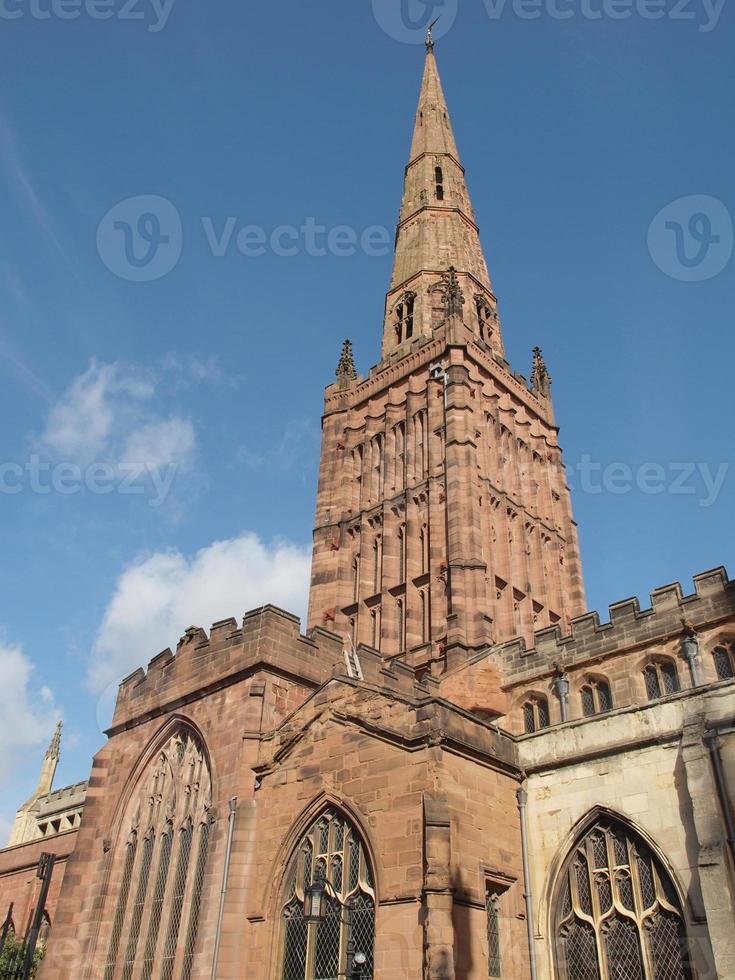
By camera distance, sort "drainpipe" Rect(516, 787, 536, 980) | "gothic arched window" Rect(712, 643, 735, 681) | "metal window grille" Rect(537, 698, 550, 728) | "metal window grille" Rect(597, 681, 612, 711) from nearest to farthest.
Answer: "drainpipe" Rect(516, 787, 536, 980)
"gothic arched window" Rect(712, 643, 735, 681)
"metal window grille" Rect(597, 681, 612, 711)
"metal window grille" Rect(537, 698, 550, 728)

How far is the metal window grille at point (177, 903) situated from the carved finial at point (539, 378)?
102ft

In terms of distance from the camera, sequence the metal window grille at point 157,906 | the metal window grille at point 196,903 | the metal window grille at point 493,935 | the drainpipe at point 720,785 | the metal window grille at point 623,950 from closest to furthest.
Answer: the drainpipe at point 720,785 < the metal window grille at point 623,950 < the metal window grille at point 493,935 < the metal window grille at point 196,903 < the metal window grille at point 157,906

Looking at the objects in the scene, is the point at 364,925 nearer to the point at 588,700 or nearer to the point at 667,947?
the point at 667,947

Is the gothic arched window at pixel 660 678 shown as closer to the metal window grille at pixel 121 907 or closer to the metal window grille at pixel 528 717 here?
the metal window grille at pixel 528 717

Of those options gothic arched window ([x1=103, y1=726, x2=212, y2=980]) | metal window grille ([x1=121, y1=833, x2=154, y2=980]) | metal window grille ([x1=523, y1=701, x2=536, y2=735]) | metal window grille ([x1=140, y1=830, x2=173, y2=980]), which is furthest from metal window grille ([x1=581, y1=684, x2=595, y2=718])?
metal window grille ([x1=121, y1=833, x2=154, y2=980])

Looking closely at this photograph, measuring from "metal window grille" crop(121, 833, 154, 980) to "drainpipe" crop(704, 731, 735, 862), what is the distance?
13279 millimetres

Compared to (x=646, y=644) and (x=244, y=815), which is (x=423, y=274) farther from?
(x=244, y=815)

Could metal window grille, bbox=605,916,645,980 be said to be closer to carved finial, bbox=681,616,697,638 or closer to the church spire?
carved finial, bbox=681,616,697,638

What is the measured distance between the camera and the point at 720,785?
14.5 metres

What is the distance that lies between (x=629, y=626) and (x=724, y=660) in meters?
2.63

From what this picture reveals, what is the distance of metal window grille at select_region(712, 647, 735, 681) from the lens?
70.9ft

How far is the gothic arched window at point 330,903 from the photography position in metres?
15.8

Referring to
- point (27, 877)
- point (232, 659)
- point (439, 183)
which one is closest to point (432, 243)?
point (439, 183)

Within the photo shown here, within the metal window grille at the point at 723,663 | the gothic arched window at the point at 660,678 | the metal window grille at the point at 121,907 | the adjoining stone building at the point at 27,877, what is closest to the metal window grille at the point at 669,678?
the gothic arched window at the point at 660,678
